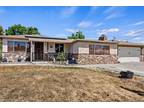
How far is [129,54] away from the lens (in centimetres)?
2694

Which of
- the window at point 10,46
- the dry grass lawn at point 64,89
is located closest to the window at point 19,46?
the window at point 10,46

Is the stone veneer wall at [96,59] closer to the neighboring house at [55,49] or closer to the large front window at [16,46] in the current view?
the neighboring house at [55,49]

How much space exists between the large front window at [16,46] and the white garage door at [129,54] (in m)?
12.3

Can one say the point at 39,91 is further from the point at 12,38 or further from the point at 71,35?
the point at 71,35

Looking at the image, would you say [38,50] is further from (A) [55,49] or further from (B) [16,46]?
(B) [16,46]

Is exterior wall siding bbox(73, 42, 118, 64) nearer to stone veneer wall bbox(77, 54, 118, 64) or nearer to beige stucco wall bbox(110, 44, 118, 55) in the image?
stone veneer wall bbox(77, 54, 118, 64)

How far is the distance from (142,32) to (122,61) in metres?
6.26

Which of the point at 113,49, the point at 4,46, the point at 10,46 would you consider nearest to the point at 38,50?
the point at 10,46

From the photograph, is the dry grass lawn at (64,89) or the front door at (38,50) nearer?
the dry grass lawn at (64,89)

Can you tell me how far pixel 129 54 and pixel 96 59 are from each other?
6.32m

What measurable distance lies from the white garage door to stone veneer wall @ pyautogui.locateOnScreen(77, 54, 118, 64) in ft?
8.06

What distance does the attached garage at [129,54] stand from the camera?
2623 cm

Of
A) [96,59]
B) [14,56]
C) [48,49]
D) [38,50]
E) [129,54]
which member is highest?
[48,49]

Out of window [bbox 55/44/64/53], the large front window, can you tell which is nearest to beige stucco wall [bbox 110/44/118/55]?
window [bbox 55/44/64/53]
